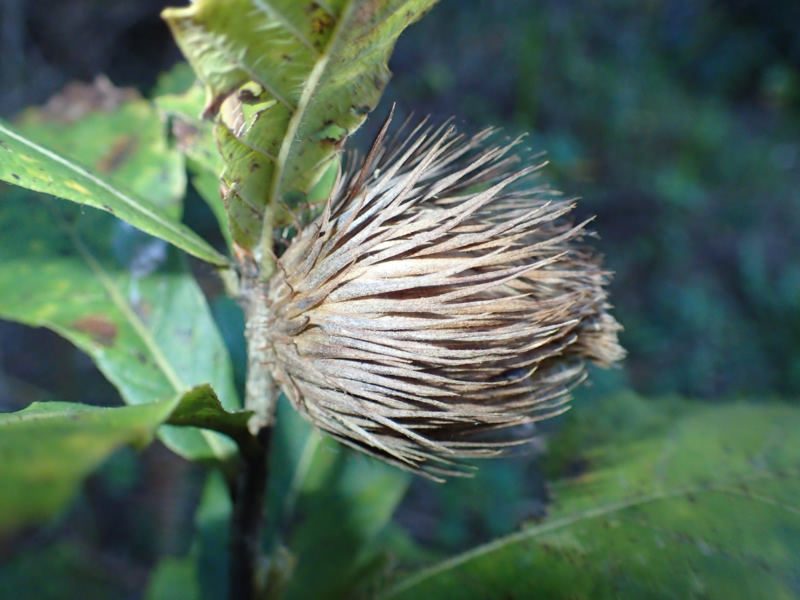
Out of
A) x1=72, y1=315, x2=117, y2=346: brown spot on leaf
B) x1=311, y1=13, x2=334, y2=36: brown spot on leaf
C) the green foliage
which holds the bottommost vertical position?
the green foliage

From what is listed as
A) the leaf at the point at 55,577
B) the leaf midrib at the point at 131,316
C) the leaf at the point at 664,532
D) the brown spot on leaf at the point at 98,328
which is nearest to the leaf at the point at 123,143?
the leaf midrib at the point at 131,316

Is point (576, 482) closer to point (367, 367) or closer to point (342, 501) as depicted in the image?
point (342, 501)

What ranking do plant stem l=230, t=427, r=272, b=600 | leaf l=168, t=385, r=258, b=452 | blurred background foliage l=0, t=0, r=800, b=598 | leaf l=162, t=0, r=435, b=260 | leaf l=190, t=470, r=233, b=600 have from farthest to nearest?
blurred background foliage l=0, t=0, r=800, b=598
leaf l=190, t=470, r=233, b=600
plant stem l=230, t=427, r=272, b=600
leaf l=168, t=385, r=258, b=452
leaf l=162, t=0, r=435, b=260

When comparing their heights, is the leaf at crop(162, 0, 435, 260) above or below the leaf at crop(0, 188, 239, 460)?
above

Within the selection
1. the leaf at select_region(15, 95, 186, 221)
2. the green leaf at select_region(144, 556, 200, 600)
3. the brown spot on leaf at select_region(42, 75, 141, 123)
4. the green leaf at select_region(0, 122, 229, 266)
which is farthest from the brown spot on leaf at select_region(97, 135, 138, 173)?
the green leaf at select_region(144, 556, 200, 600)

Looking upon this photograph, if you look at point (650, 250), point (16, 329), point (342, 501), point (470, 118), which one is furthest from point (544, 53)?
point (342, 501)

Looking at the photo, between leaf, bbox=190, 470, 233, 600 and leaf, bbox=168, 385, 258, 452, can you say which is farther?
leaf, bbox=190, 470, 233, 600

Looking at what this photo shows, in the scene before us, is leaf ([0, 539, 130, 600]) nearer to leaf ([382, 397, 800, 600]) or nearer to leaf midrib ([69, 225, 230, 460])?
leaf midrib ([69, 225, 230, 460])

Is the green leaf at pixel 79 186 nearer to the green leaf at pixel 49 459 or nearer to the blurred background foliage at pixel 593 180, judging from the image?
the green leaf at pixel 49 459
